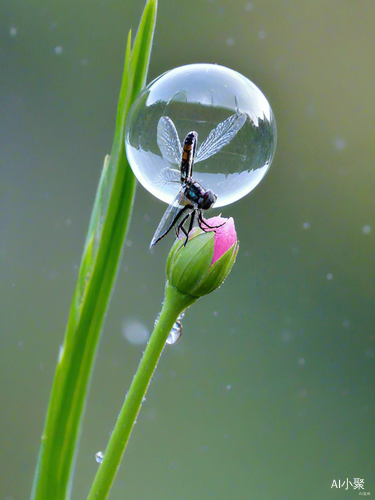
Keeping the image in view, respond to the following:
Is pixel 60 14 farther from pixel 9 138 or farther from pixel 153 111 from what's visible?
pixel 153 111

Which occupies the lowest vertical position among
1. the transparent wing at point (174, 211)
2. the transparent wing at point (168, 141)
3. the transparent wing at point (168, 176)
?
the transparent wing at point (174, 211)

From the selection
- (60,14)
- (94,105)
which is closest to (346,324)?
(94,105)

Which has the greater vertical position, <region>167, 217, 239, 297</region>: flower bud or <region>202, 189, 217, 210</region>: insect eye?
<region>202, 189, 217, 210</region>: insect eye

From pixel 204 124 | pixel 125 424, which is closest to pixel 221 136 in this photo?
pixel 204 124

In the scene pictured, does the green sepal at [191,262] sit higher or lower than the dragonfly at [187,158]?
lower

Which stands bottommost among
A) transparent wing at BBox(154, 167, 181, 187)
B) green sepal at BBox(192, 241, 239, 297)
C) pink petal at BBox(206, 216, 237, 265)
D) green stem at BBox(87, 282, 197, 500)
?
green stem at BBox(87, 282, 197, 500)
